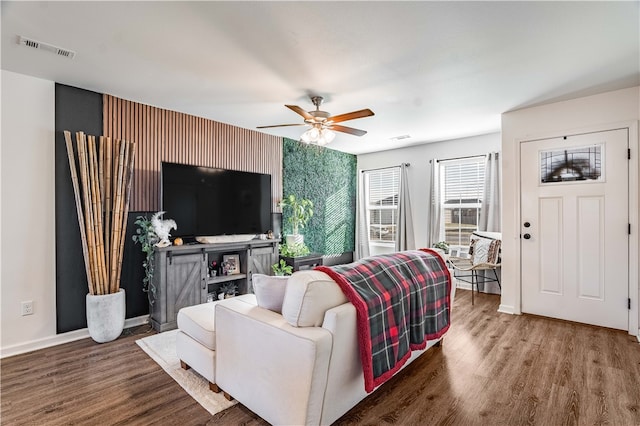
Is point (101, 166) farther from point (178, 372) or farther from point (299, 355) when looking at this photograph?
point (299, 355)

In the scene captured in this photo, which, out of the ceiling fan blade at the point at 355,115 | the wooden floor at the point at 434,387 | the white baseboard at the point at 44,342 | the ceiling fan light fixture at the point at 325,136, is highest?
the ceiling fan blade at the point at 355,115

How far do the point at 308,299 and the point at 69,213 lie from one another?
2.81 meters

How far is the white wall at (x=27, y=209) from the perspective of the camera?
2695 mm

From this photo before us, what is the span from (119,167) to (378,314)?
2889 mm

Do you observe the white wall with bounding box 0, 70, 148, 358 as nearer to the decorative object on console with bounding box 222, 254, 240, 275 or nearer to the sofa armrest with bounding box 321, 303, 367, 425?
the decorative object on console with bounding box 222, 254, 240, 275

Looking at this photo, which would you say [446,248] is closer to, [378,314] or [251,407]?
[378,314]

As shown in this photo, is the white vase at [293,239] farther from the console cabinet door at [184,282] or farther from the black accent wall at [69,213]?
the black accent wall at [69,213]

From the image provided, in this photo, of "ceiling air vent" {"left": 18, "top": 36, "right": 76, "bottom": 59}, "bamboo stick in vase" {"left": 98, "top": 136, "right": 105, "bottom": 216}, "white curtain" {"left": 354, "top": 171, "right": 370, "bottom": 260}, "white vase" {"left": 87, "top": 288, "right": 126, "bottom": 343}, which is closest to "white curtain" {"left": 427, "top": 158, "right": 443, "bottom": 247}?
"white curtain" {"left": 354, "top": 171, "right": 370, "bottom": 260}

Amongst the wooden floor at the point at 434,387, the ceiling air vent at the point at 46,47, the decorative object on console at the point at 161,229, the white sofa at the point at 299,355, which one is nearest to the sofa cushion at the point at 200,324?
the white sofa at the point at 299,355

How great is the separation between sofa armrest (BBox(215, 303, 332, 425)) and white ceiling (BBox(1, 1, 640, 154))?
74.2 inches

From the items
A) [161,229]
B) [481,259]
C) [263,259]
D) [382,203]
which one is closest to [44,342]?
[161,229]

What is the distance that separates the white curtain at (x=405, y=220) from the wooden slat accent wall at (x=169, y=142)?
250cm

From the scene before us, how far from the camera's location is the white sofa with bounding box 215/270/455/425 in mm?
1515

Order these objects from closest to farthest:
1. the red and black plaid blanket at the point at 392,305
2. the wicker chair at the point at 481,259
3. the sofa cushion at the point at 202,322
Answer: the red and black plaid blanket at the point at 392,305, the sofa cushion at the point at 202,322, the wicker chair at the point at 481,259
